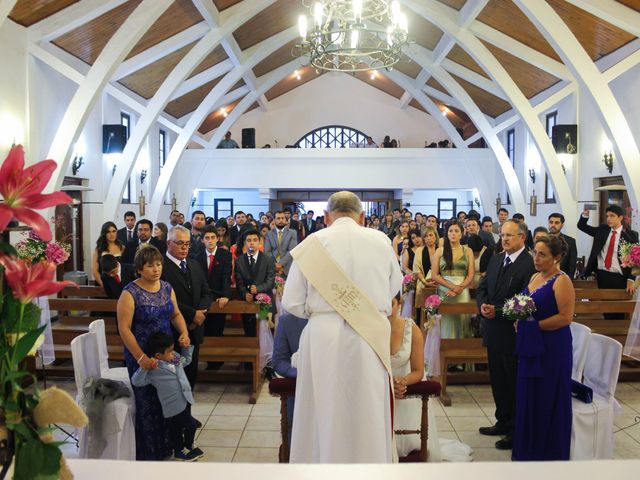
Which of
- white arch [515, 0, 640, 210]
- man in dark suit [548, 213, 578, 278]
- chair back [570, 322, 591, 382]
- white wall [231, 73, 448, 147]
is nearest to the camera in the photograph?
chair back [570, 322, 591, 382]

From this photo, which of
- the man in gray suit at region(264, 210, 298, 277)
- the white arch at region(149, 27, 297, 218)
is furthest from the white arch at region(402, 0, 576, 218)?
the man in gray suit at region(264, 210, 298, 277)

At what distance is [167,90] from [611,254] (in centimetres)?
924

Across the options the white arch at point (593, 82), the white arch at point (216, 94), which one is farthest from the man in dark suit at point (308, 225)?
the white arch at point (593, 82)

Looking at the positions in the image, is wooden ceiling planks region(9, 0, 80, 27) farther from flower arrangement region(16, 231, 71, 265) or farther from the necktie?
the necktie

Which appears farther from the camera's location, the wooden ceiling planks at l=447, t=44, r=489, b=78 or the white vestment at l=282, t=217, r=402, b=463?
the wooden ceiling planks at l=447, t=44, r=489, b=78

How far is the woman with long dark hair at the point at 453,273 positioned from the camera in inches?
271

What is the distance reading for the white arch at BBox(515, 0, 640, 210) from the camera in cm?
978

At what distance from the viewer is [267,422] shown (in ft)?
18.0

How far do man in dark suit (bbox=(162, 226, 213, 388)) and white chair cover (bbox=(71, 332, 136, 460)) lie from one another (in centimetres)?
96

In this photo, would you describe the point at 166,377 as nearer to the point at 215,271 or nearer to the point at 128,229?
the point at 215,271

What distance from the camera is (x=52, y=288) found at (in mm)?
1110

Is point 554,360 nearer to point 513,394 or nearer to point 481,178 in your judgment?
point 513,394

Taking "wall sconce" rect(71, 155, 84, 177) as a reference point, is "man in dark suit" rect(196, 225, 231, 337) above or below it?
below

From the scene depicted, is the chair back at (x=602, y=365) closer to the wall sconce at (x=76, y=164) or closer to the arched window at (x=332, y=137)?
the wall sconce at (x=76, y=164)
